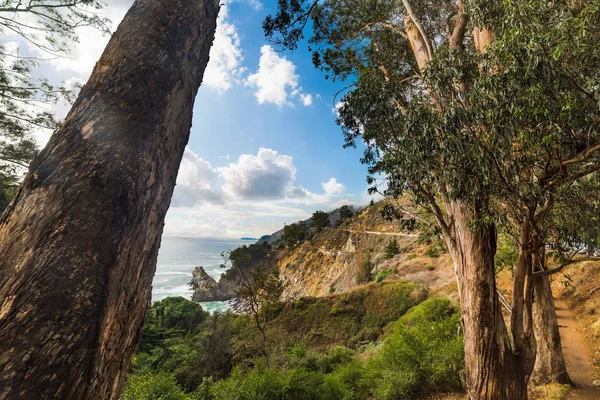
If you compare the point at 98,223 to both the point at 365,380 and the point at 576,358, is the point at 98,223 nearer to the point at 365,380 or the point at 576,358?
the point at 365,380

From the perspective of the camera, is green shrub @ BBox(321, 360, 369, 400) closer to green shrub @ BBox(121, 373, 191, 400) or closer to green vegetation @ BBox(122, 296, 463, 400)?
green vegetation @ BBox(122, 296, 463, 400)

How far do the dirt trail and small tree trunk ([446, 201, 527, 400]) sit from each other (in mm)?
4034

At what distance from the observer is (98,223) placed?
1.30 meters

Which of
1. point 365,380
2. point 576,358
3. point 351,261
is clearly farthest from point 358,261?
point 365,380

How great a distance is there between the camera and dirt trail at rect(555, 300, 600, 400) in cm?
Result: 639

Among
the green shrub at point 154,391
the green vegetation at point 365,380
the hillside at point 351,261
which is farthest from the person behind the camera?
the hillside at point 351,261

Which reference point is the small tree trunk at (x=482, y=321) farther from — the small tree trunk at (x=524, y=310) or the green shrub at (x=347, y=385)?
the green shrub at (x=347, y=385)

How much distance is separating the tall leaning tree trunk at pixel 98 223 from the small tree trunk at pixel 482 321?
15.3 ft

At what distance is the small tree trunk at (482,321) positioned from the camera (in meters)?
4.11

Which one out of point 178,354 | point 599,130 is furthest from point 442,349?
point 178,354

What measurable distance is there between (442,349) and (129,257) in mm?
7363

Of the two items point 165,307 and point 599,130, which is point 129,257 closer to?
point 599,130

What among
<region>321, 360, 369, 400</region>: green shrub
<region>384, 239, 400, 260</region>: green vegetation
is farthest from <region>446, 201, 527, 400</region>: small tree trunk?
<region>384, 239, 400, 260</region>: green vegetation

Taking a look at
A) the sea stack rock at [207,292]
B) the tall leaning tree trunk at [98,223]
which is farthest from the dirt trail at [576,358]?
the sea stack rock at [207,292]
